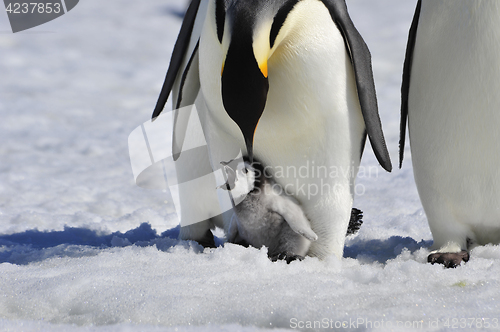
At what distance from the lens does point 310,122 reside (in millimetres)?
1749

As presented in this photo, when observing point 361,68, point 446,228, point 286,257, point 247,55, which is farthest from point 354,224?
point 247,55

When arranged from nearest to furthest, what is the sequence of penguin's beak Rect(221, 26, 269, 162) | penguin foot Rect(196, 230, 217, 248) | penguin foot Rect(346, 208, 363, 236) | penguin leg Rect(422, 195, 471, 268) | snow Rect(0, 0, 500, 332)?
snow Rect(0, 0, 500, 332), penguin's beak Rect(221, 26, 269, 162), penguin leg Rect(422, 195, 471, 268), penguin foot Rect(346, 208, 363, 236), penguin foot Rect(196, 230, 217, 248)

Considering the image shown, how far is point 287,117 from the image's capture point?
1.75m

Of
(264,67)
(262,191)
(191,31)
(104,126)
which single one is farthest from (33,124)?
(264,67)

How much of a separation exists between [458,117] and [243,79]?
82 centimetres

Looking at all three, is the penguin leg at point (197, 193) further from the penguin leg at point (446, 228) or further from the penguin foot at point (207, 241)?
the penguin leg at point (446, 228)

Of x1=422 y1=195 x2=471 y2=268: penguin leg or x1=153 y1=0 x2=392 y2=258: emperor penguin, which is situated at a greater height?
x1=153 y1=0 x2=392 y2=258: emperor penguin

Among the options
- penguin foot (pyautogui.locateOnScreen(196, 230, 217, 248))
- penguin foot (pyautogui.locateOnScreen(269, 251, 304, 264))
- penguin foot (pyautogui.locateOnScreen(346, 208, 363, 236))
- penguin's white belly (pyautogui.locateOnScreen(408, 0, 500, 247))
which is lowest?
penguin foot (pyautogui.locateOnScreen(196, 230, 217, 248))

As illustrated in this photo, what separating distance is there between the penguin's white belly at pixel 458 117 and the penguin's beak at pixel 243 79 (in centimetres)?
70

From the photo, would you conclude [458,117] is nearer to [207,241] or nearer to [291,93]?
[291,93]

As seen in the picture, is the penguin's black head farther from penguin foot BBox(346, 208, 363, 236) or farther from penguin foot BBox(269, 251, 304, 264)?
penguin foot BBox(346, 208, 363, 236)

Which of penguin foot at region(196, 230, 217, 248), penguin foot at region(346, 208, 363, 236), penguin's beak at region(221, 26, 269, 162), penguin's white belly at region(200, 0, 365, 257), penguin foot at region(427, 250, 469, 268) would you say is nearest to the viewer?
penguin's beak at region(221, 26, 269, 162)

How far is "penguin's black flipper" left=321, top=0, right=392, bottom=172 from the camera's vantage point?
1715 millimetres

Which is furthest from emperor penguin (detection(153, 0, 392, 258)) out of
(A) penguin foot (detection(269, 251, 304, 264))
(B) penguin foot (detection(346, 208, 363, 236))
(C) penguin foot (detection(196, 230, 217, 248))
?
(C) penguin foot (detection(196, 230, 217, 248))
